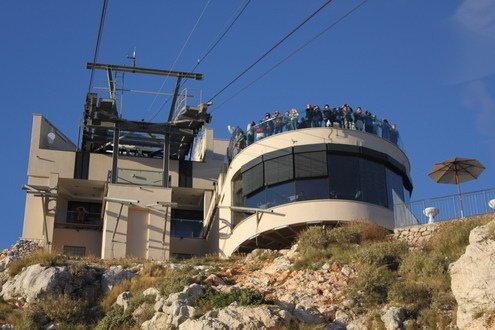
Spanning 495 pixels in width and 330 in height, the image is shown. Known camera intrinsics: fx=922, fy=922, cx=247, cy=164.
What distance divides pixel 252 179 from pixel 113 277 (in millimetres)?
9992

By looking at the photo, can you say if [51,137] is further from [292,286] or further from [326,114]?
[292,286]

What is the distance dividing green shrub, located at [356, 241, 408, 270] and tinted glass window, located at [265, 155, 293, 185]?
8.06m

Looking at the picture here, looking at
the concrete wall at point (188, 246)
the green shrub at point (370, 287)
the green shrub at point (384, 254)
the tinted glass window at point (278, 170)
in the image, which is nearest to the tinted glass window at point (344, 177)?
the tinted glass window at point (278, 170)

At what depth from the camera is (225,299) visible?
95.7 ft

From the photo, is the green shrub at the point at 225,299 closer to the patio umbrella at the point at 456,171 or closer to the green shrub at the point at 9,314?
the green shrub at the point at 9,314

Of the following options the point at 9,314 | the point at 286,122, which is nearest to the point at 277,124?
the point at 286,122

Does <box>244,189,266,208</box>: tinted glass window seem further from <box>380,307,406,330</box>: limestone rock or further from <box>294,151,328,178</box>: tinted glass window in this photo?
<box>380,307,406,330</box>: limestone rock

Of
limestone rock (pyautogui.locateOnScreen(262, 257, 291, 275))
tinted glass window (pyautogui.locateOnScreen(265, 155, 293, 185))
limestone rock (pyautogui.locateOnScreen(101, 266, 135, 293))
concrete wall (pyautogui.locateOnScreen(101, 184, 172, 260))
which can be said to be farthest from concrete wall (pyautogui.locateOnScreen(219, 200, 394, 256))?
limestone rock (pyautogui.locateOnScreen(101, 266, 135, 293))

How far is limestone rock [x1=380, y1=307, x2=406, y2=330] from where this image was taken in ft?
87.4

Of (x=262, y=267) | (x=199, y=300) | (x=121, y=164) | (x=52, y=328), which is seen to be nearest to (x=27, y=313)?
(x=52, y=328)

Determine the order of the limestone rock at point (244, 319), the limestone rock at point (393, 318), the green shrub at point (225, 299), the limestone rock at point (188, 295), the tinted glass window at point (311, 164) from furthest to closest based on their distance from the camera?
the tinted glass window at point (311, 164) → the limestone rock at point (188, 295) → the green shrub at point (225, 299) → the limestone rock at point (244, 319) → the limestone rock at point (393, 318)

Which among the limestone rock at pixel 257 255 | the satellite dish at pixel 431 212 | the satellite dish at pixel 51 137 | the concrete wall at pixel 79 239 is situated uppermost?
the satellite dish at pixel 51 137

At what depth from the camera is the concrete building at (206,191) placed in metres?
39.8

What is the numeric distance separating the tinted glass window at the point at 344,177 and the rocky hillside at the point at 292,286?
2774 millimetres
